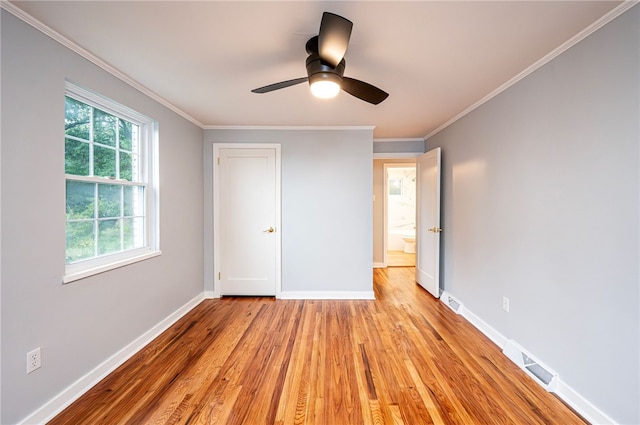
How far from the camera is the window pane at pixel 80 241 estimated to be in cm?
181

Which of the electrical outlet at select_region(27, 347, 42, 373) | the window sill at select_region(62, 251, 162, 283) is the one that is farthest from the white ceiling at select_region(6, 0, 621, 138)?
the electrical outlet at select_region(27, 347, 42, 373)

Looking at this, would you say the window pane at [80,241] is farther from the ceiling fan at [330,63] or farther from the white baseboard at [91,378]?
the ceiling fan at [330,63]

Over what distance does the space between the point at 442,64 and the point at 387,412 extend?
7.92 ft

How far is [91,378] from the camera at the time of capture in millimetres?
1878

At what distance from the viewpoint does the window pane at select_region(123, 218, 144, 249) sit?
2361 millimetres

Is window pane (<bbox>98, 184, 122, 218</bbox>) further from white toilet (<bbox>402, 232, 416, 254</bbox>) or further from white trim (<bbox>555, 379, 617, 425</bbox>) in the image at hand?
white toilet (<bbox>402, 232, 416, 254</bbox>)

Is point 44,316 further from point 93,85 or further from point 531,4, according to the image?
point 531,4

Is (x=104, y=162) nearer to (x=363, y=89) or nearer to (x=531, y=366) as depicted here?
(x=363, y=89)

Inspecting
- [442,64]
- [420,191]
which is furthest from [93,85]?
[420,191]

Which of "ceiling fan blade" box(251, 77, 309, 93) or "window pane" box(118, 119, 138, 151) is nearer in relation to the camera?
"ceiling fan blade" box(251, 77, 309, 93)

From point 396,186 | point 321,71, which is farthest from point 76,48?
point 396,186

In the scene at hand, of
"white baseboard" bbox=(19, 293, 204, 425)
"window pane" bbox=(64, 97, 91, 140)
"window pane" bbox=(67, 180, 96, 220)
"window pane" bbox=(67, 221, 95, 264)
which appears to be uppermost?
"window pane" bbox=(64, 97, 91, 140)

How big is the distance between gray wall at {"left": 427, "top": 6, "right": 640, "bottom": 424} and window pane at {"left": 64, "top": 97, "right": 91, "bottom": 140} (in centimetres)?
334

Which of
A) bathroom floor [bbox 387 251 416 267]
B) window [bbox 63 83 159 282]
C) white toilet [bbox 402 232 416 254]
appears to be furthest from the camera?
white toilet [bbox 402 232 416 254]
